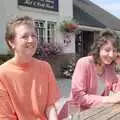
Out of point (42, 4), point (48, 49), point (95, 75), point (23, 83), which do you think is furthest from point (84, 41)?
point (23, 83)

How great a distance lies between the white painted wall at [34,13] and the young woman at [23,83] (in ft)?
46.9

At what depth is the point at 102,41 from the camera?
4.20 m

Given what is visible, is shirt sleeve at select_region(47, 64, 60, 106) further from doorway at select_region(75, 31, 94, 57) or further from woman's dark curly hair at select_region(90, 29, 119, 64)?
doorway at select_region(75, 31, 94, 57)

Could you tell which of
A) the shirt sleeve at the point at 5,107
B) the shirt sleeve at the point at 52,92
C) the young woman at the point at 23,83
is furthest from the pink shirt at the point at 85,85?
the shirt sleeve at the point at 5,107

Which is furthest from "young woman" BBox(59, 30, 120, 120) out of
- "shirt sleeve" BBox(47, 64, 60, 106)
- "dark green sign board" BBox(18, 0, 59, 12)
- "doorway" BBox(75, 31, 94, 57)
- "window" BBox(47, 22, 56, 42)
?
"doorway" BBox(75, 31, 94, 57)

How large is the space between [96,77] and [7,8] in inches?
552

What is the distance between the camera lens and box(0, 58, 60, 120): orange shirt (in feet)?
10.3

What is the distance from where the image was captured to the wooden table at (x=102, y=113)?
3.39 m

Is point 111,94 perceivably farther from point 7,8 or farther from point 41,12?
point 41,12

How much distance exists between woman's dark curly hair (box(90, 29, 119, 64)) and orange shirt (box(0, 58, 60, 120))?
95cm

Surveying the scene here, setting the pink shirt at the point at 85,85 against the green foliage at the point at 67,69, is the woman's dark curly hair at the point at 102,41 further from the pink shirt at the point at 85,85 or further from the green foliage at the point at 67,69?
the green foliage at the point at 67,69

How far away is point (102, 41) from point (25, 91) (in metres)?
1.23

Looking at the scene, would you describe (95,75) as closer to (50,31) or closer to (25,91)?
(25,91)

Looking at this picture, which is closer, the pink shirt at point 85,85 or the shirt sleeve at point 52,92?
the shirt sleeve at point 52,92
